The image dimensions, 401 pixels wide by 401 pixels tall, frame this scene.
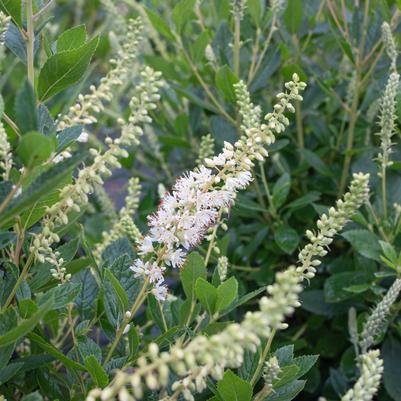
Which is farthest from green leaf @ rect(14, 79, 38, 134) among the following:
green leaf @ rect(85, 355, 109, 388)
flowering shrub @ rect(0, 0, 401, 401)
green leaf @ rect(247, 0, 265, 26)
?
green leaf @ rect(247, 0, 265, 26)

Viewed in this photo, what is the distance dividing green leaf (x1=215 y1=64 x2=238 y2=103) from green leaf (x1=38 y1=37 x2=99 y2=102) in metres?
0.71

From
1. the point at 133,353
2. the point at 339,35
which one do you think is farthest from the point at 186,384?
the point at 339,35

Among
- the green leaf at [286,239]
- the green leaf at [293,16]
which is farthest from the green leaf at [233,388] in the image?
the green leaf at [293,16]

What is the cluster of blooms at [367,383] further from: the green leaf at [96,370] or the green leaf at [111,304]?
the green leaf at [111,304]

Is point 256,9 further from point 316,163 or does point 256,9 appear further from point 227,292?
point 227,292

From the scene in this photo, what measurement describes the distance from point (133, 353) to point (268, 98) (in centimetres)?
148

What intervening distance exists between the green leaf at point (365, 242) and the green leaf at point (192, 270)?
24.0 inches

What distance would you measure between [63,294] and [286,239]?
0.99 m

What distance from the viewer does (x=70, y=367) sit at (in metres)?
1.47

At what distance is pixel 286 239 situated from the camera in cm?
223

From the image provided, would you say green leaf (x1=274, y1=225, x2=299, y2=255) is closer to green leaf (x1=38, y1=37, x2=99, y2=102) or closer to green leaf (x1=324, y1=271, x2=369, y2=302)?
green leaf (x1=324, y1=271, x2=369, y2=302)

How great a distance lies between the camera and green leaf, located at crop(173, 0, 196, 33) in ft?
7.27

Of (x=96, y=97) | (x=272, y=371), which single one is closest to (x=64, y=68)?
(x=96, y=97)

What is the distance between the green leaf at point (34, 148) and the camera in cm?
110
